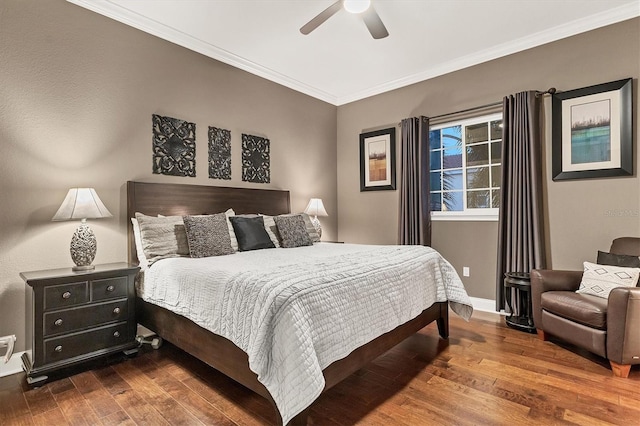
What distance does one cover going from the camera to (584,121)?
3.27 m

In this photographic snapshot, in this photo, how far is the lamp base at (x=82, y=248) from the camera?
256 centimetres

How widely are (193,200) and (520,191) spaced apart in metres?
3.37

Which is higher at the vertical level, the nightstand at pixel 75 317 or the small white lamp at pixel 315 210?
the small white lamp at pixel 315 210

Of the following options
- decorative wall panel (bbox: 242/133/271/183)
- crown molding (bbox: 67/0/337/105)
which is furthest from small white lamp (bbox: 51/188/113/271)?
decorative wall panel (bbox: 242/133/271/183)

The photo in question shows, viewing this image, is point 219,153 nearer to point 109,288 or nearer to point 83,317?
point 109,288

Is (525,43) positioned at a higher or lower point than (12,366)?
higher

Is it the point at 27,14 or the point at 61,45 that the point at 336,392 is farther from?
→ the point at 27,14

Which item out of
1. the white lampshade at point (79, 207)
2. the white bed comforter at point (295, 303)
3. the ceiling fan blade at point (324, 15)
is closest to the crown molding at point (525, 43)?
the ceiling fan blade at point (324, 15)

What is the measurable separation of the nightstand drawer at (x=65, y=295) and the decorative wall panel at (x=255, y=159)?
2039 mm

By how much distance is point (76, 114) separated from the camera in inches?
111

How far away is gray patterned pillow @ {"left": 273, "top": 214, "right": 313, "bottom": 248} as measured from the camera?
357 centimetres

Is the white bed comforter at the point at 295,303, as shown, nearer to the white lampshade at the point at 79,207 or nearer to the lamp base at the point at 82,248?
the lamp base at the point at 82,248

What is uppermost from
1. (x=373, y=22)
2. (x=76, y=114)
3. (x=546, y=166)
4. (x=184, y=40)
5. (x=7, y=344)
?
(x=184, y=40)

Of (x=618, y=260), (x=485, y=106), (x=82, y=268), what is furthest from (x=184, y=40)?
(x=618, y=260)
